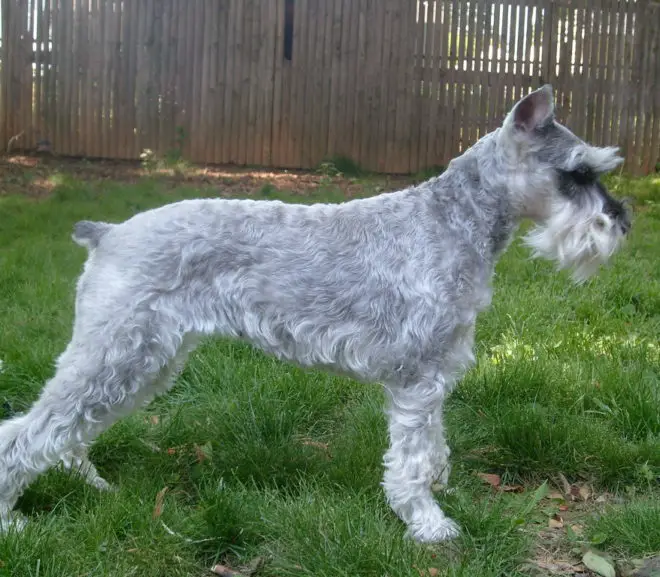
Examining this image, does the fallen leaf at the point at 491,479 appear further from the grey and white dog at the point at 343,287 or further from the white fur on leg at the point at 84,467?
the white fur on leg at the point at 84,467

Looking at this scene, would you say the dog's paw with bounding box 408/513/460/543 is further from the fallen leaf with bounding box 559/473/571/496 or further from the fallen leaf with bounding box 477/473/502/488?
the fallen leaf with bounding box 559/473/571/496

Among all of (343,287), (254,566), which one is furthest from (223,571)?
(343,287)

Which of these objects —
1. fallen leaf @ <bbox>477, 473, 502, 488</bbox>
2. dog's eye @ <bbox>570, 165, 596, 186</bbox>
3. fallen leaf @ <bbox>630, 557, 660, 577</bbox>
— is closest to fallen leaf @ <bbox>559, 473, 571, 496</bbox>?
fallen leaf @ <bbox>477, 473, 502, 488</bbox>

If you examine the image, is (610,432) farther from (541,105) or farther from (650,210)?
(650,210)

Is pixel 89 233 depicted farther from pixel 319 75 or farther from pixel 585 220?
pixel 319 75

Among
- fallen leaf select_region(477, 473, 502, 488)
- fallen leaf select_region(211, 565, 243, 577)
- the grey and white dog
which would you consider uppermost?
the grey and white dog

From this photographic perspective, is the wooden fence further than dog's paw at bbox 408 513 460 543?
Yes

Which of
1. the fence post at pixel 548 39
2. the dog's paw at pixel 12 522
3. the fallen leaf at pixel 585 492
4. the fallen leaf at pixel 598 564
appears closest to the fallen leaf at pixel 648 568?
the fallen leaf at pixel 598 564

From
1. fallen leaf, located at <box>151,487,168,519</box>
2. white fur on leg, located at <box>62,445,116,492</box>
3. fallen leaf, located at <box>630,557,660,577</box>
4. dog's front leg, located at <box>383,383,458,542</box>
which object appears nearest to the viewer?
fallen leaf, located at <box>630,557,660,577</box>

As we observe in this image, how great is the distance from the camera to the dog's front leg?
3799 mm

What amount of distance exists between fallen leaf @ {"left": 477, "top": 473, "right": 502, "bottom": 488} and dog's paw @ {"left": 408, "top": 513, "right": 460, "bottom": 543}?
1.99ft

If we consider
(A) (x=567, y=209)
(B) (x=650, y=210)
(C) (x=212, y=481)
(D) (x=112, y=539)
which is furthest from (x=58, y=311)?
(B) (x=650, y=210)

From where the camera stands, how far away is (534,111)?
3893 millimetres

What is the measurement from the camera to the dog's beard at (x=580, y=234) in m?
3.92
